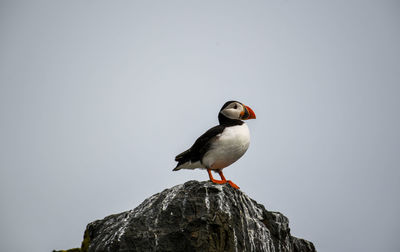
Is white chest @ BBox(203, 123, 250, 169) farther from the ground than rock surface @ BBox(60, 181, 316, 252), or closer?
farther from the ground

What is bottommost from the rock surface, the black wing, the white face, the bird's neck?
the rock surface

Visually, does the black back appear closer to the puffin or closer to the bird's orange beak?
the puffin

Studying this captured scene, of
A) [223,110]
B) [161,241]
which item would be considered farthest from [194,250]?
[223,110]

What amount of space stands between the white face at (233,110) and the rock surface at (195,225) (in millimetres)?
1687

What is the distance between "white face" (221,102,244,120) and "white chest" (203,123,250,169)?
0.46 meters

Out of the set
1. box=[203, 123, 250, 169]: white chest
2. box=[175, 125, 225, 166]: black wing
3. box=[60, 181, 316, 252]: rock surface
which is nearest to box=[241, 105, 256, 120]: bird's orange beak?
box=[203, 123, 250, 169]: white chest

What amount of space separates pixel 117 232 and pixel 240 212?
1796 millimetres

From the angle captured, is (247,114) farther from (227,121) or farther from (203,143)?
(203,143)

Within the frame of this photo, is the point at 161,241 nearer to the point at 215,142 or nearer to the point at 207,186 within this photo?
the point at 207,186

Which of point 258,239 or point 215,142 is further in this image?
point 215,142

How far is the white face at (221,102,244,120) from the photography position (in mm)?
7508

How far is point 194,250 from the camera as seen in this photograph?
5.14m

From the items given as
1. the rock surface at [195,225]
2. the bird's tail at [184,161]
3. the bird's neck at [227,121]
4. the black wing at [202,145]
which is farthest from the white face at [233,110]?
the rock surface at [195,225]

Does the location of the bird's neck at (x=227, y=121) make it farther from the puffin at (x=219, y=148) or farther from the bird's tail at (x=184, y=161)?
the bird's tail at (x=184, y=161)
